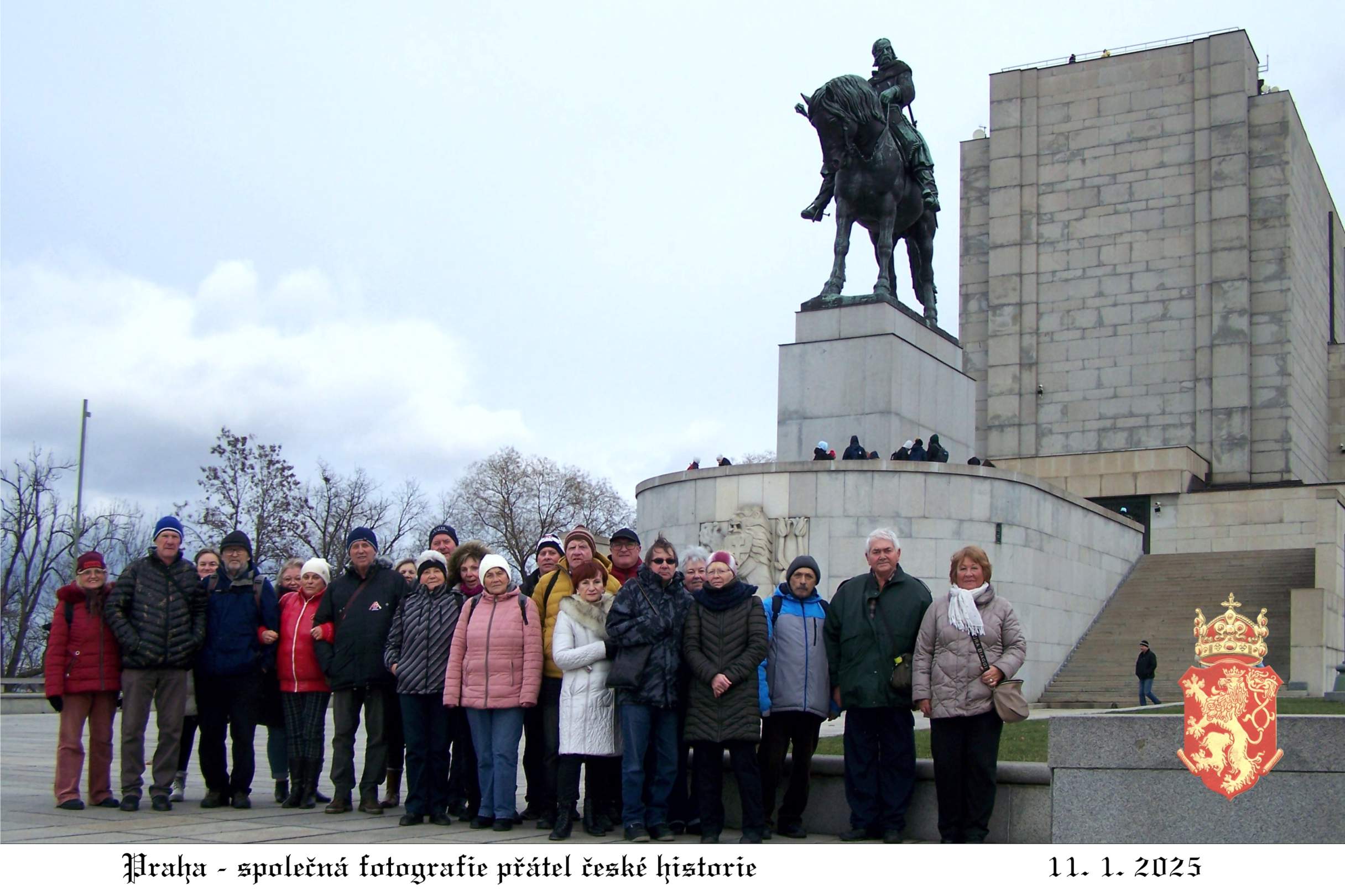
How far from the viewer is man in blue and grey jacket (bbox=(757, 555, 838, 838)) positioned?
8.20 m

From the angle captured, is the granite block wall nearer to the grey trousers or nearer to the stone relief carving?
the stone relief carving

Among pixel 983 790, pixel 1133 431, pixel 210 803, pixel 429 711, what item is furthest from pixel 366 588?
pixel 1133 431

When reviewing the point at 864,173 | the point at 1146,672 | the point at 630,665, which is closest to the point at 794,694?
the point at 630,665

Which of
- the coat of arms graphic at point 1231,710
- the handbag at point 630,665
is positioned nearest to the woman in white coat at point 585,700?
the handbag at point 630,665

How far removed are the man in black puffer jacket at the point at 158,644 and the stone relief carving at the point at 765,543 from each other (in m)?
10.2

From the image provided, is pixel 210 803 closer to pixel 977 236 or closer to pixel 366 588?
pixel 366 588

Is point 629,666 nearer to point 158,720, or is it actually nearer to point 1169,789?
point 1169,789

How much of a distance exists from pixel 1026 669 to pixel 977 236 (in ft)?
70.0

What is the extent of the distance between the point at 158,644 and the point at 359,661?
127 cm

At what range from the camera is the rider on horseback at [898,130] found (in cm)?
2088

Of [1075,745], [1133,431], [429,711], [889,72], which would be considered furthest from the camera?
[1133,431]

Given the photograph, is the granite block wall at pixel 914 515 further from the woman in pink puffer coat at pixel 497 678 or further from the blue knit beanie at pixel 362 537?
the woman in pink puffer coat at pixel 497 678

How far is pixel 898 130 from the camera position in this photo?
68.6 ft

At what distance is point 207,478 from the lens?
42.0m
